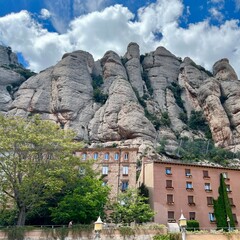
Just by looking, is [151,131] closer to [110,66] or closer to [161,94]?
[161,94]

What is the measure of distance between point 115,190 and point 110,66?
56.4 metres

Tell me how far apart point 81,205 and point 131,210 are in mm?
6468

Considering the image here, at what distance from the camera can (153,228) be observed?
30.6 metres

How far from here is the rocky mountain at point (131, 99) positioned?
232 feet

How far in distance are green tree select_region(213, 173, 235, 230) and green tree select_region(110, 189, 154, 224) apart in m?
10.9

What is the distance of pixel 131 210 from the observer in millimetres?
35281

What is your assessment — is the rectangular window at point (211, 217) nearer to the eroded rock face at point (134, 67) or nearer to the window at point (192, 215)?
the window at point (192, 215)

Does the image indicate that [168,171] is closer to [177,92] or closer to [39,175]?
[39,175]

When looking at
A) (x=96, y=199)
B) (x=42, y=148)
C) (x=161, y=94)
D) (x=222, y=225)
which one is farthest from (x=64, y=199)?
(x=161, y=94)

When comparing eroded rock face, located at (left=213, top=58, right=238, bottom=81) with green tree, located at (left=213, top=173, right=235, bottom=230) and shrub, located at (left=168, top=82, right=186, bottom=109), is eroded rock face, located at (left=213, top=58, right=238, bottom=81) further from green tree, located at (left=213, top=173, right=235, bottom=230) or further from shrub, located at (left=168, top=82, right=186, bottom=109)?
green tree, located at (left=213, top=173, right=235, bottom=230)

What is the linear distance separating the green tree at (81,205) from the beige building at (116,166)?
9.09 metres

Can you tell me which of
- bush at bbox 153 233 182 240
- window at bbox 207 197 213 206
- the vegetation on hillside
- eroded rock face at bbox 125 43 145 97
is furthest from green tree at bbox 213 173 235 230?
eroded rock face at bbox 125 43 145 97

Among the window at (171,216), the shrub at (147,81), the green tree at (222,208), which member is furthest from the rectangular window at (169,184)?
the shrub at (147,81)

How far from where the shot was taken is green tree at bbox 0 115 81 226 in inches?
1268
